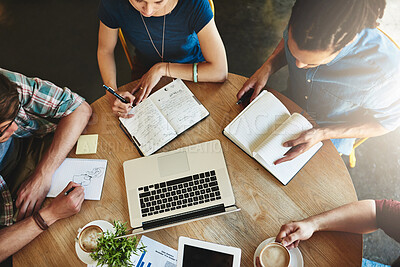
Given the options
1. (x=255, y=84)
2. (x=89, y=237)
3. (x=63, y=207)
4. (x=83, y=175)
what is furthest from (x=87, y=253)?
(x=255, y=84)

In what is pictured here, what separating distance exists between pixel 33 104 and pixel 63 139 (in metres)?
0.18

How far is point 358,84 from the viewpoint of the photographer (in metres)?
1.11

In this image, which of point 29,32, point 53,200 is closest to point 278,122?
point 53,200

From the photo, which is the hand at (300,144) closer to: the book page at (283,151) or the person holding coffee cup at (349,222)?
the book page at (283,151)

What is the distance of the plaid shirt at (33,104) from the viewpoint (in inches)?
45.3

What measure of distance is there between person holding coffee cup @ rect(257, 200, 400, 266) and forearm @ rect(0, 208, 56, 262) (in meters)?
0.86

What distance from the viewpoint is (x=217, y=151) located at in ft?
3.85

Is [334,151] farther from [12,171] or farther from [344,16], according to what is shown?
[12,171]

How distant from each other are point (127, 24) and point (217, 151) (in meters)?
0.72

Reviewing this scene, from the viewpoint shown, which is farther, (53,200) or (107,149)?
(107,149)

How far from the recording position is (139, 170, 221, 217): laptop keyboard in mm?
1100

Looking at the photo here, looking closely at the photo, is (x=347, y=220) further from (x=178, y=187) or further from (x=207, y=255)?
(x=178, y=187)

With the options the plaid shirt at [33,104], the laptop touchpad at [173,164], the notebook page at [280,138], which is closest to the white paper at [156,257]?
the laptop touchpad at [173,164]

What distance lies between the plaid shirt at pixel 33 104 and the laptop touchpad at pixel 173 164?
46 centimetres
